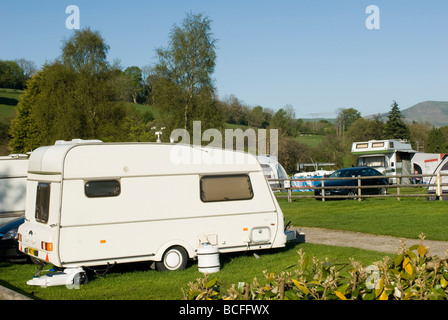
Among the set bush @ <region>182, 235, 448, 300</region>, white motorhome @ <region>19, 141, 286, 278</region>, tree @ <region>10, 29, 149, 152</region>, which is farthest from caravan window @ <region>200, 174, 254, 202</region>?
tree @ <region>10, 29, 149, 152</region>

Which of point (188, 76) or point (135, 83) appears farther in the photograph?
point (135, 83)

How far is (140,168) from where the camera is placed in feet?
33.4

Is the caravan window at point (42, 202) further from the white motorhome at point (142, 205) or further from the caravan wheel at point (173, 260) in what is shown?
the caravan wheel at point (173, 260)

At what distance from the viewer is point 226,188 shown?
35.7 ft

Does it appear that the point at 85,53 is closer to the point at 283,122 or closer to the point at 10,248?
the point at 10,248

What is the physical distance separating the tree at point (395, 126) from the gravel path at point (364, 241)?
67.7 metres

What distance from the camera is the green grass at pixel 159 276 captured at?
8625 mm

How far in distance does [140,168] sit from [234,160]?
212 centimetres

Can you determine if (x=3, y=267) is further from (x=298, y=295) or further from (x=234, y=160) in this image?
(x=298, y=295)

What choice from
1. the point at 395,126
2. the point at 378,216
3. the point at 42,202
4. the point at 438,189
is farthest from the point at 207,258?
the point at 395,126

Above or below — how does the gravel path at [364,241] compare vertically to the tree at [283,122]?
below

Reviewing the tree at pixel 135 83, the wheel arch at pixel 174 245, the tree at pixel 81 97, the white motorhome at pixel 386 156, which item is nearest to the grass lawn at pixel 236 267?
the wheel arch at pixel 174 245

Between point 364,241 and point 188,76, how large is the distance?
93.5 ft

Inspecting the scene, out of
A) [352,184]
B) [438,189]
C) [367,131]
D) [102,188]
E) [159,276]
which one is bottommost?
[159,276]
